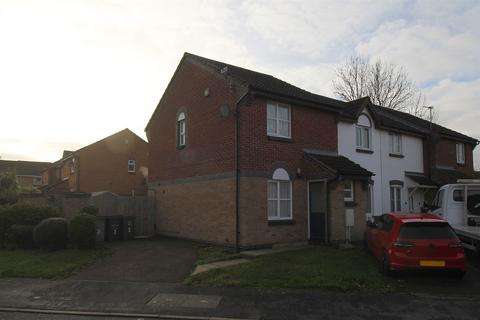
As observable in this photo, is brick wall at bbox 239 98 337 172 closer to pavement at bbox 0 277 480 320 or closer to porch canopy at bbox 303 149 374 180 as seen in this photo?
porch canopy at bbox 303 149 374 180

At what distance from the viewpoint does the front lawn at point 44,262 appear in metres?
11.4

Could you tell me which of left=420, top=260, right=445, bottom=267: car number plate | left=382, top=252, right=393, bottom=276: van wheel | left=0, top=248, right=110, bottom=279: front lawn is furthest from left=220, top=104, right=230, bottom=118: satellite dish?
left=420, top=260, right=445, bottom=267: car number plate

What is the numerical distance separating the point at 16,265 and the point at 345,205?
11950 millimetres

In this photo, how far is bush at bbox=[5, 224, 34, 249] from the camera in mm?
15141

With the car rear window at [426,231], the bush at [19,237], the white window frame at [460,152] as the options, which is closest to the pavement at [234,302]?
the car rear window at [426,231]

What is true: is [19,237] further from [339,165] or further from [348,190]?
[348,190]

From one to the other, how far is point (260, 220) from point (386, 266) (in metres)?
5.70

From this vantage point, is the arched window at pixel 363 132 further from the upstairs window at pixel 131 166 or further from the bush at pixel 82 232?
the upstairs window at pixel 131 166

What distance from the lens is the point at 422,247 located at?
9688mm

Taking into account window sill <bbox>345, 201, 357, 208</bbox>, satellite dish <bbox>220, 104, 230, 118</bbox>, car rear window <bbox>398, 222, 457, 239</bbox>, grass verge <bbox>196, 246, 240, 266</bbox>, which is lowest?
grass verge <bbox>196, 246, 240, 266</bbox>

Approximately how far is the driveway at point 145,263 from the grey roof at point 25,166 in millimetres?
56355

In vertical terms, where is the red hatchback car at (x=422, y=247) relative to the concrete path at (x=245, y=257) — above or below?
above

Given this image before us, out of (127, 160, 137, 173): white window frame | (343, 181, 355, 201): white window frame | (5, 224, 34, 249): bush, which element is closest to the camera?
(5, 224, 34, 249): bush

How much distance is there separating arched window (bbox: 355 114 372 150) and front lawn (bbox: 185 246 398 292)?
8.63 metres
